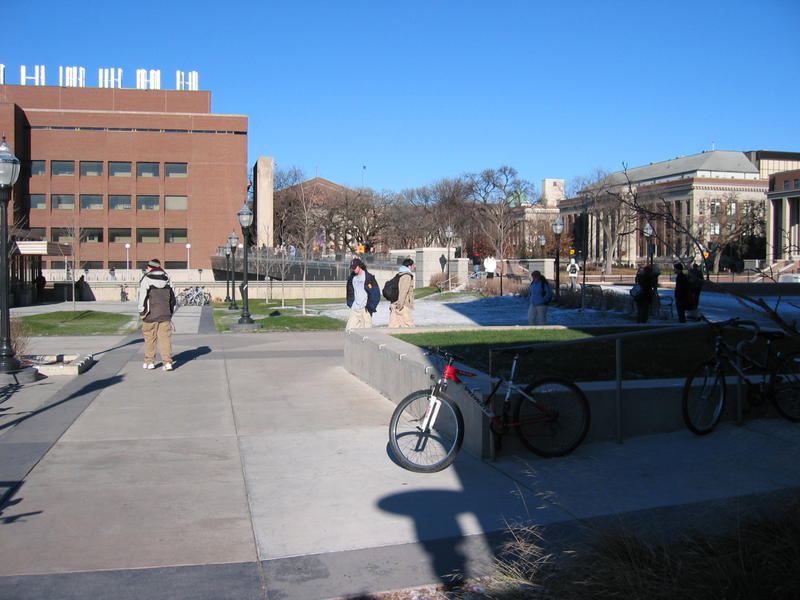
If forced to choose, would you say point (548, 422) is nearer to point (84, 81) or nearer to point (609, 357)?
point (609, 357)

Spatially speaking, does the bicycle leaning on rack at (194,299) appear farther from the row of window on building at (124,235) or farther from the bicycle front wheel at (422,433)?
the row of window on building at (124,235)

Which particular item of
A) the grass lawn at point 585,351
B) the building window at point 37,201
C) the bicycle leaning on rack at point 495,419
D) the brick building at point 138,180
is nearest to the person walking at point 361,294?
the grass lawn at point 585,351

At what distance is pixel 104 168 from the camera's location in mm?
76312

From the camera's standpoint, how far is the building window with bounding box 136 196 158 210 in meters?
77.7

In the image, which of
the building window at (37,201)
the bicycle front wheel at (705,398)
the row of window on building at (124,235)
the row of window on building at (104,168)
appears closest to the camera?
the bicycle front wheel at (705,398)

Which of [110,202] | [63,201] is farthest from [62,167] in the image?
[110,202]

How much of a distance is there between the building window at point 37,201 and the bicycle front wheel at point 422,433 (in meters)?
77.0

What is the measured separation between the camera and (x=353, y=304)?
49.8 ft

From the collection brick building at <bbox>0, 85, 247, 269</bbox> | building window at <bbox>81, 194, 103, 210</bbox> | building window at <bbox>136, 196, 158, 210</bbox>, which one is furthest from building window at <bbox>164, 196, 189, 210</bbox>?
building window at <bbox>81, 194, 103, 210</bbox>

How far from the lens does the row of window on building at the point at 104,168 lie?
7469 cm

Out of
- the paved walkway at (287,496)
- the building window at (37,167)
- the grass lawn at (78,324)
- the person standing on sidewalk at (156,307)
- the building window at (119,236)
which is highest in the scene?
the building window at (37,167)

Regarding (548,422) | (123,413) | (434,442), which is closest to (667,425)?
(548,422)

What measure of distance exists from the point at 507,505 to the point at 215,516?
2.08 m

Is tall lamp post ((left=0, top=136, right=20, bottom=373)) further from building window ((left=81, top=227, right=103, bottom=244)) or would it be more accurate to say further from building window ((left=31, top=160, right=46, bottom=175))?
building window ((left=31, top=160, right=46, bottom=175))
